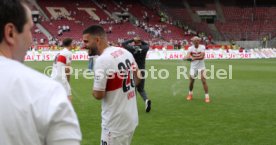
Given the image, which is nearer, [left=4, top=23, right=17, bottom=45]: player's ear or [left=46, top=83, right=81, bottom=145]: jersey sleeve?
[left=46, top=83, right=81, bottom=145]: jersey sleeve

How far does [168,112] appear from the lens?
40.3 feet

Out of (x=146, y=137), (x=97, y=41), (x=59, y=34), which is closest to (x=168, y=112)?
(x=146, y=137)

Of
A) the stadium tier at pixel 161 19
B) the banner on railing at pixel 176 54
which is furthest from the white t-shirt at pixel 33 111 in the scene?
the stadium tier at pixel 161 19

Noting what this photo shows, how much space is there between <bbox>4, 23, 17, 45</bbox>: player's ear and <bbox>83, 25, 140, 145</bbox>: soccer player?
325 centimetres

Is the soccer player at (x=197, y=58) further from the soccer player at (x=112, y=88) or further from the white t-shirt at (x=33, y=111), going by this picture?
the white t-shirt at (x=33, y=111)

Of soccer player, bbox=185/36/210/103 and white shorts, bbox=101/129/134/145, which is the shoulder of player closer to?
white shorts, bbox=101/129/134/145

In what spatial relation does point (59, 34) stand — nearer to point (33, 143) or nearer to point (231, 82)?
point (231, 82)

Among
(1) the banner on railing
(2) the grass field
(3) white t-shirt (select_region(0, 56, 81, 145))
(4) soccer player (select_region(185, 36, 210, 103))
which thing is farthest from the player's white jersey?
(1) the banner on railing

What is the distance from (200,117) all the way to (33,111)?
32.4 feet

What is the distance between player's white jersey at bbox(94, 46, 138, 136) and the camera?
5.16m

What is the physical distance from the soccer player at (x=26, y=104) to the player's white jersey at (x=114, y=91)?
3263 mm

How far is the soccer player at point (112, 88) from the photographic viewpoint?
5168 mm

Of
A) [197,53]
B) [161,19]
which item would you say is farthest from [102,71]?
[161,19]

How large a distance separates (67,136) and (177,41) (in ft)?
172
